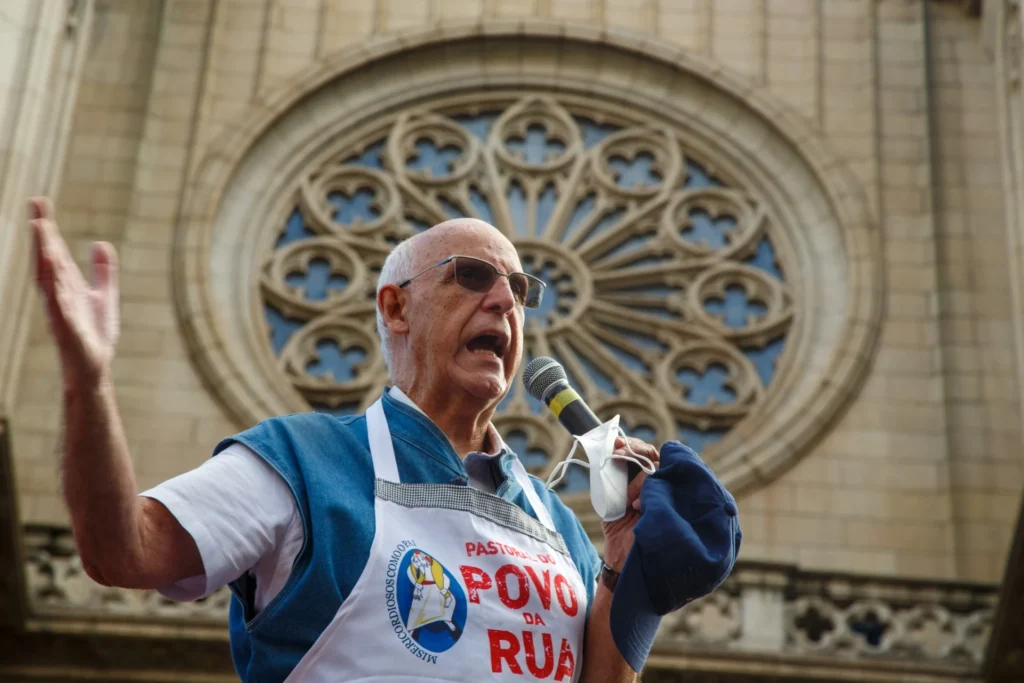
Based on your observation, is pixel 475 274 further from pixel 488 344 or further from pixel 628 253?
pixel 628 253

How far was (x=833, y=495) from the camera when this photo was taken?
12.4 m

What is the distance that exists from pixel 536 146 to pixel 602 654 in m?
12.1

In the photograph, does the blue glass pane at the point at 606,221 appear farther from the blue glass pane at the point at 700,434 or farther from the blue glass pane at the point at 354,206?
the blue glass pane at the point at 700,434

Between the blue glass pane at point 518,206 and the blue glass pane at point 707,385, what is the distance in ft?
5.93

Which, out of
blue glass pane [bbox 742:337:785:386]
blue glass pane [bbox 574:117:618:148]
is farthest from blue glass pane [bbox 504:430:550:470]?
blue glass pane [bbox 574:117:618:148]

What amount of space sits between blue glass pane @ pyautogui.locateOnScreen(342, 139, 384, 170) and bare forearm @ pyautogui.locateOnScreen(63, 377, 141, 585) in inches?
481

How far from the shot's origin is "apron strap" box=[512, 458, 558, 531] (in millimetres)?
2949

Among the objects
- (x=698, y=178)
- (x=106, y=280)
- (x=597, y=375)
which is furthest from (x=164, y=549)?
(x=698, y=178)

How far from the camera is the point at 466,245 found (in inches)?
119

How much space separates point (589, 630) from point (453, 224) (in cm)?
75

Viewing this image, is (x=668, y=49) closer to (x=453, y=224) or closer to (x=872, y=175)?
(x=872, y=175)

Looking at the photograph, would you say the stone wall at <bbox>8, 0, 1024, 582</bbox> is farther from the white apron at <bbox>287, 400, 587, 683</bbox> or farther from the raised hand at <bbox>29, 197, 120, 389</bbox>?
the raised hand at <bbox>29, 197, 120, 389</bbox>

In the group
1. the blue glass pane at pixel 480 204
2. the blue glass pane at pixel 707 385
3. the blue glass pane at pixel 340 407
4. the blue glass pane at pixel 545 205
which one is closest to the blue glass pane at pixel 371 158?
the blue glass pane at pixel 480 204

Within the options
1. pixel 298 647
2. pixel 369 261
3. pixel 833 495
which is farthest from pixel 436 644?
pixel 369 261
